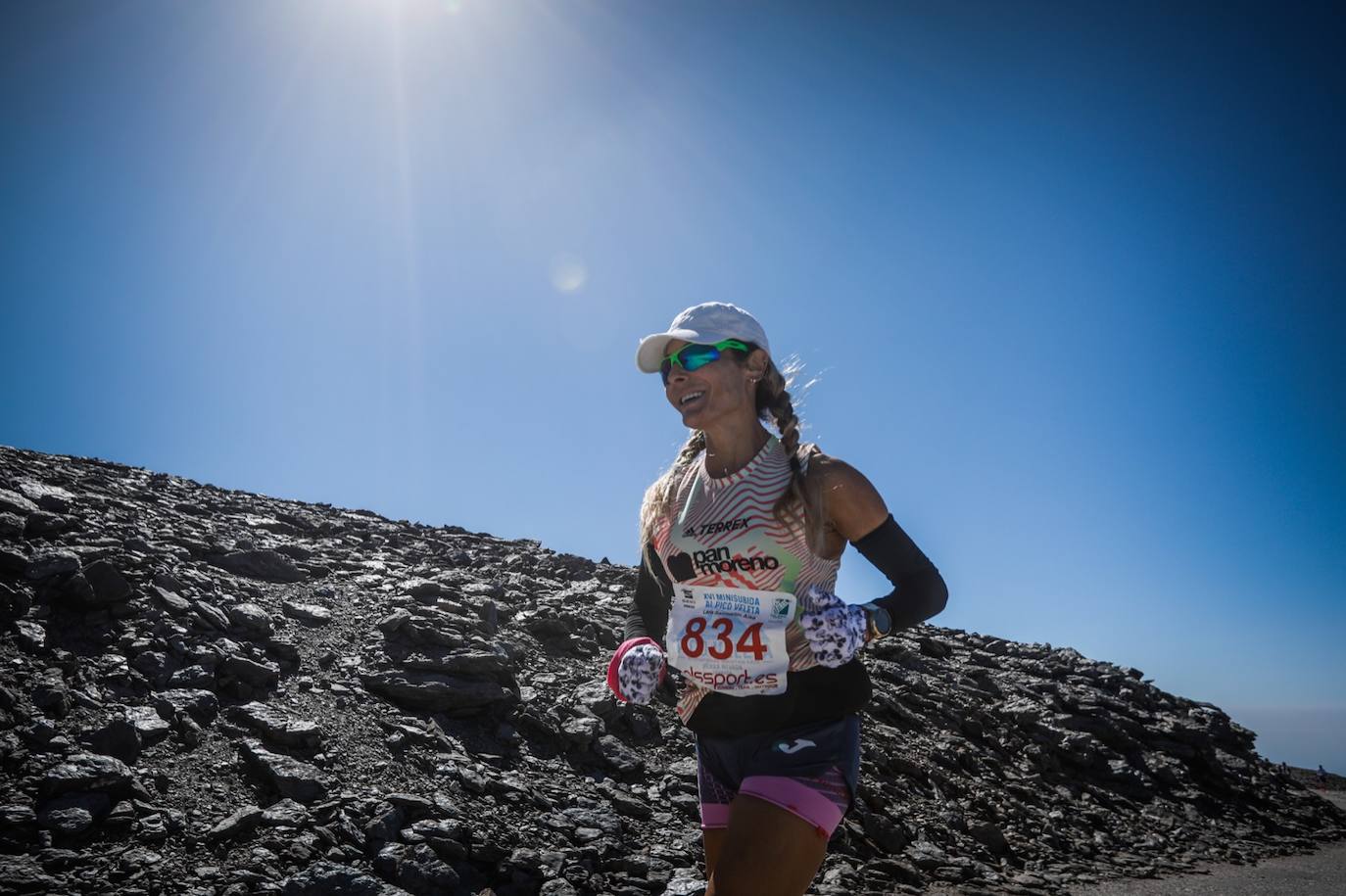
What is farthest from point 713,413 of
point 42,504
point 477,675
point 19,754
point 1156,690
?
point 1156,690

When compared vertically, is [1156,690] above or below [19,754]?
above

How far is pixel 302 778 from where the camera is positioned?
584 cm

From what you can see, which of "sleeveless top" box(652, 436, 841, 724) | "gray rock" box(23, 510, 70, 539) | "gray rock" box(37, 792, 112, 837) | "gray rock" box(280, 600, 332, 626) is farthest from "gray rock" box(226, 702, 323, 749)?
"sleeveless top" box(652, 436, 841, 724)

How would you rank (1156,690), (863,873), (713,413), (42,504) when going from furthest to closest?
(1156,690), (42,504), (863,873), (713,413)

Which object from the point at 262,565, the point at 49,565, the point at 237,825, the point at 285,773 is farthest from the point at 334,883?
the point at 262,565

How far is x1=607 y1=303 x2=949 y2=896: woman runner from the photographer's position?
8.33ft

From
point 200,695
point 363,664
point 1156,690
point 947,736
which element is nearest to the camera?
point 200,695

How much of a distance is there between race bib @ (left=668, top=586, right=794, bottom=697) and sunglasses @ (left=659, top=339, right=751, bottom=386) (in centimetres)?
98

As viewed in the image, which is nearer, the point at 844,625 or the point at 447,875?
the point at 844,625

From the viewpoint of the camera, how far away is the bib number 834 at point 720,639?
112 inches

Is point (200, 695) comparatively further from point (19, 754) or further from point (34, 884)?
point (34, 884)

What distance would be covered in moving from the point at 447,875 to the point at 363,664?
3.24 metres

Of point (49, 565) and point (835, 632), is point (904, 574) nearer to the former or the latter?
point (835, 632)

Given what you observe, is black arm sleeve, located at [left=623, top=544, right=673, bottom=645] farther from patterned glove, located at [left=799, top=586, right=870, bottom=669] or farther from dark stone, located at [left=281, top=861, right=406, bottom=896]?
dark stone, located at [left=281, top=861, right=406, bottom=896]
